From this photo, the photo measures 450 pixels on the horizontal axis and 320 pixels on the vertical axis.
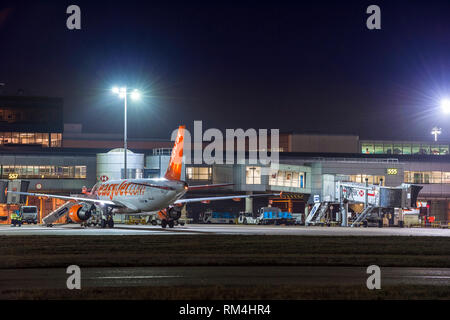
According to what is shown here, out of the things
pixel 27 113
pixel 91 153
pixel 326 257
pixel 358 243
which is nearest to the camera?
pixel 326 257

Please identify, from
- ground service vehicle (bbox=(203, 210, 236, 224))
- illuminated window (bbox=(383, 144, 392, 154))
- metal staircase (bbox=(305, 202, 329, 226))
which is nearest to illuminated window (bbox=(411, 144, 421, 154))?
illuminated window (bbox=(383, 144, 392, 154))

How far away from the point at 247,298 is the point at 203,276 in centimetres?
540

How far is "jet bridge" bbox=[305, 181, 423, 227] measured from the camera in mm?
81125

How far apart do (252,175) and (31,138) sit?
75798 millimetres

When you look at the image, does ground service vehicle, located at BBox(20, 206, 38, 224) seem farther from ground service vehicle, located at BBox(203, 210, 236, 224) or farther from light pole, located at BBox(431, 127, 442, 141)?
light pole, located at BBox(431, 127, 442, 141)

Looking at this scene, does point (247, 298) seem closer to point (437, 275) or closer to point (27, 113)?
point (437, 275)

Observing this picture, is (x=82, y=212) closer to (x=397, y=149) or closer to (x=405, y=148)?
(x=405, y=148)

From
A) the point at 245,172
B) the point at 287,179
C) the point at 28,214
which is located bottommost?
the point at 28,214

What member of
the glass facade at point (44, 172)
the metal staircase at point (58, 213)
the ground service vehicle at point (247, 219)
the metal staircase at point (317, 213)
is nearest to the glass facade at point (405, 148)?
the ground service vehicle at point (247, 219)

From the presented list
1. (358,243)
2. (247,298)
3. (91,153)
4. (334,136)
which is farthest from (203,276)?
(334,136)

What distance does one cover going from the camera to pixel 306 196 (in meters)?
116

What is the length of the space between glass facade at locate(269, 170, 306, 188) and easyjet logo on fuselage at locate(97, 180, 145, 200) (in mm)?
46031

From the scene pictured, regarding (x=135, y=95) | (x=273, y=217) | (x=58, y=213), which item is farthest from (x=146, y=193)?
(x=273, y=217)

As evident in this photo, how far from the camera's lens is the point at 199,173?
110 metres
